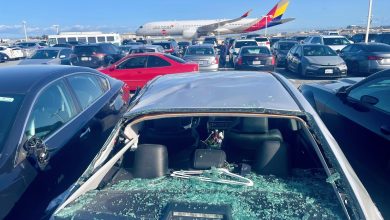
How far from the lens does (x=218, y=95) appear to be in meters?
2.27

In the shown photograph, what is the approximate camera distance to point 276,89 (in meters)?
2.42

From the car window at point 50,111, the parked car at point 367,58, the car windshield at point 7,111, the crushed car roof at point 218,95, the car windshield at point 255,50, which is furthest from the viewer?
the car windshield at point 255,50

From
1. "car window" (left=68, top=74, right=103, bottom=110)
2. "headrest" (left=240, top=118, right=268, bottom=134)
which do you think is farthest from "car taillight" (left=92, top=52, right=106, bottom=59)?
"headrest" (left=240, top=118, right=268, bottom=134)

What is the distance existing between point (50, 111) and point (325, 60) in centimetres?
1140

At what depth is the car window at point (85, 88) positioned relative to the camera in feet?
12.6

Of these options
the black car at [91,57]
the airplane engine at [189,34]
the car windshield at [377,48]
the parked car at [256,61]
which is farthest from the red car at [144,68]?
the airplane engine at [189,34]

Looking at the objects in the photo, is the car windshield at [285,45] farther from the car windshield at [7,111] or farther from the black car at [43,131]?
the car windshield at [7,111]

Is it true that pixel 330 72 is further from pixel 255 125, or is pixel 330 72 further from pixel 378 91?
pixel 255 125

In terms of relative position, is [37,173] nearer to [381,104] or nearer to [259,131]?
[259,131]

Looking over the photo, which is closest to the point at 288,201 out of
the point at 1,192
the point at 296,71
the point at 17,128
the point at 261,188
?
the point at 261,188

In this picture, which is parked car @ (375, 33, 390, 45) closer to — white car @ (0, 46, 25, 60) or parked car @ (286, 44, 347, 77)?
parked car @ (286, 44, 347, 77)

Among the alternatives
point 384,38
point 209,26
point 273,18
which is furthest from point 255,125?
point 273,18

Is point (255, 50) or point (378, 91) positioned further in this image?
point (255, 50)

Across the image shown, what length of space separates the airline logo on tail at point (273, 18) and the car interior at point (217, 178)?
50.2 meters
